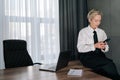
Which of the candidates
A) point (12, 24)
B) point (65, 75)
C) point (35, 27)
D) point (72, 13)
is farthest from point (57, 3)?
point (65, 75)

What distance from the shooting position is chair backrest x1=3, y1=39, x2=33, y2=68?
3.09 meters

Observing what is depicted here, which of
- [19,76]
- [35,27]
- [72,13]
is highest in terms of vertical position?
[72,13]

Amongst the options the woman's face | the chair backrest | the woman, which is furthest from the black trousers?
the chair backrest

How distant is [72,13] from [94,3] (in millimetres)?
517

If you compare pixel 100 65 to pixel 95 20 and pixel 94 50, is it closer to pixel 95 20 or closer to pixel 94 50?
pixel 94 50

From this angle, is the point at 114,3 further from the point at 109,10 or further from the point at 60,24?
the point at 60,24

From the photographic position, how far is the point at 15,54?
125 inches

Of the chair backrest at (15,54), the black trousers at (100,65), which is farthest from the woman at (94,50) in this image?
the chair backrest at (15,54)

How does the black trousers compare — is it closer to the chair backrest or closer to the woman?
the woman

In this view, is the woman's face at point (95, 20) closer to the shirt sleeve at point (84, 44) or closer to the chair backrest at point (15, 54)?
the shirt sleeve at point (84, 44)

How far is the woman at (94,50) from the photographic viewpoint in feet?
10.1

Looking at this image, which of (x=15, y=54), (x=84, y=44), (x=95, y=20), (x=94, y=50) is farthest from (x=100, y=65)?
(x=15, y=54)

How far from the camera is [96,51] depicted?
3240 mm

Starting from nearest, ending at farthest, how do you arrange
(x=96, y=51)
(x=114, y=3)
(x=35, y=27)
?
(x=96, y=51) → (x=114, y=3) → (x=35, y=27)
